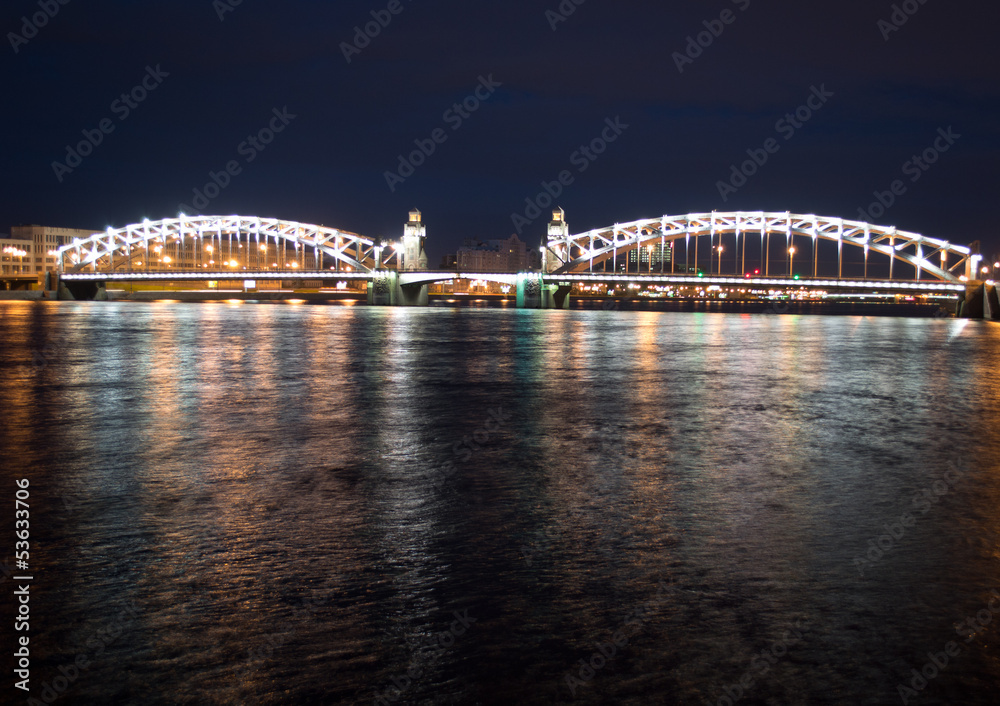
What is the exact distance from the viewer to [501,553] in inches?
194

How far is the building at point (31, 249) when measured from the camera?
430 feet

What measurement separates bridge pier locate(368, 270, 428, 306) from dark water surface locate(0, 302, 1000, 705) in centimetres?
Result: 8844

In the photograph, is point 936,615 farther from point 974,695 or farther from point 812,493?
point 812,493

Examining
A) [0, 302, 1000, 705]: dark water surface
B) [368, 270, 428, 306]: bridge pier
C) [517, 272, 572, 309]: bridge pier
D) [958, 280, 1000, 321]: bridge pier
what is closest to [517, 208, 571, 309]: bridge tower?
[517, 272, 572, 309]: bridge pier

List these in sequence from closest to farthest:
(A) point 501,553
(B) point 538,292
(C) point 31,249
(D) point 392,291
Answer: (A) point 501,553
(B) point 538,292
(D) point 392,291
(C) point 31,249

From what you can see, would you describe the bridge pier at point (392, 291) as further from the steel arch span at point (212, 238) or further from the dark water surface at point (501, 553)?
the dark water surface at point (501, 553)

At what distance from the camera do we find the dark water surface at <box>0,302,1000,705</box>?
349 centimetres

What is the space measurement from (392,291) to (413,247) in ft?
41.2

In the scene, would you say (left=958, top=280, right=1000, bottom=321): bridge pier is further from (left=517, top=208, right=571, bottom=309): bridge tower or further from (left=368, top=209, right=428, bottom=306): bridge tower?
(left=368, top=209, right=428, bottom=306): bridge tower

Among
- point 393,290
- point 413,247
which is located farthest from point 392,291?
point 413,247

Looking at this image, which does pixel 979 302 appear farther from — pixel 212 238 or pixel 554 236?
pixel 212 238

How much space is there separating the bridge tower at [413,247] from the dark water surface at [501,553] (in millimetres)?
98610

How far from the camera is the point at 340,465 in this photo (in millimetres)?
7602

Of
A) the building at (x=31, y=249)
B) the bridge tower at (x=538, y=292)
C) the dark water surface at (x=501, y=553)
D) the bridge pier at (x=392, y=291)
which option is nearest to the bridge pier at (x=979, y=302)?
the bridge tower at (x=538, y=292)
